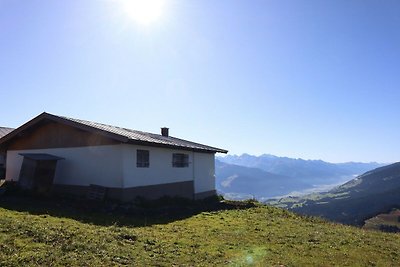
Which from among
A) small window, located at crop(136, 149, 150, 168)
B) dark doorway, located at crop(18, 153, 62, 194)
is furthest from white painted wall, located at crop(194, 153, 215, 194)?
dark doorway, located at crop(18, 153, 62, 194)

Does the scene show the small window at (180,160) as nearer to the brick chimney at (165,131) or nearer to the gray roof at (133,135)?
the gray roof at (133,135)

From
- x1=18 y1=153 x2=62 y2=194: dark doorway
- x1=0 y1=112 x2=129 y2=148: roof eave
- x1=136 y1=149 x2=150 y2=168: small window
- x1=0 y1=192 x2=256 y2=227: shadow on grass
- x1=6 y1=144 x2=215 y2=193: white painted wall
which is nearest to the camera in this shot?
x1=0 y1=192 x2=256 y2=227: shadow on grass

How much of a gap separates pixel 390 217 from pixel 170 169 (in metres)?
48.5

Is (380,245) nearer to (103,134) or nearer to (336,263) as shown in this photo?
(336,263)

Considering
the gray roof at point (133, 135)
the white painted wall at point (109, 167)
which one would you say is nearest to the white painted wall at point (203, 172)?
the gray roof at point (133, 135)

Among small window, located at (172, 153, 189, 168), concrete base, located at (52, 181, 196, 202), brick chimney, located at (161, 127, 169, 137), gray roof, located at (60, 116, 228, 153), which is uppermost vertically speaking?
brick chimney, located at (161, 127, 169, 137)

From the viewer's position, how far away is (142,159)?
859 inches

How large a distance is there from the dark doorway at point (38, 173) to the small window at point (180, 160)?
784 centimetres

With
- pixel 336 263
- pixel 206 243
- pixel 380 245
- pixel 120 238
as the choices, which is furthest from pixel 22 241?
pixel 380 245

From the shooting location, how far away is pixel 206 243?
12055mm

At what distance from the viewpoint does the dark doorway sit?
20906 millimetres

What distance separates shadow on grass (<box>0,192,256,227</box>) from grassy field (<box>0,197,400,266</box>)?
50 mm

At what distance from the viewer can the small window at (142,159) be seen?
2138cm

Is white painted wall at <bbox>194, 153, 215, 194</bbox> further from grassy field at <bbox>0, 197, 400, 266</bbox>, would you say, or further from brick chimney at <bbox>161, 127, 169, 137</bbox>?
grassy field at <bbox>0, 197, 400, 266</bbox>
